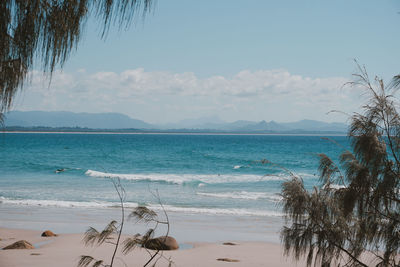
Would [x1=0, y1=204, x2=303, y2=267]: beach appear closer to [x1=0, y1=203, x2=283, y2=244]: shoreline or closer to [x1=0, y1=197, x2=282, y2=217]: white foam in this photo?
[x1=0, y1=203, x2=283, y2=244]: shoreline

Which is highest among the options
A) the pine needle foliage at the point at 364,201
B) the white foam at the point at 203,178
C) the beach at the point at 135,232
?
the pine needle foliage at the point at 364,201

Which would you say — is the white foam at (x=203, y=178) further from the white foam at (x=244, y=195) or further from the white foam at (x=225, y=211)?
the white foam at (x=225, y=211)

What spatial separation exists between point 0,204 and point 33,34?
1720cm

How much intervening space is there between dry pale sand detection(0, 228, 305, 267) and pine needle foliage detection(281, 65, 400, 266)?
5.00 metres

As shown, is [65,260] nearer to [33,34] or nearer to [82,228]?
[82,228]

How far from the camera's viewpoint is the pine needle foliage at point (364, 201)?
3.79 meters

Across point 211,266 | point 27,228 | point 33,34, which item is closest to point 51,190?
point 27,228

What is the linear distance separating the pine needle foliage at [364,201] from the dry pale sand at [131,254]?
16.4ft

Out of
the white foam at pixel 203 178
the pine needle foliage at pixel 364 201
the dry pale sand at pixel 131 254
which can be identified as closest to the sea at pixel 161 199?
the white foam at pixel 203 178

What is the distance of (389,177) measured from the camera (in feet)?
12.2

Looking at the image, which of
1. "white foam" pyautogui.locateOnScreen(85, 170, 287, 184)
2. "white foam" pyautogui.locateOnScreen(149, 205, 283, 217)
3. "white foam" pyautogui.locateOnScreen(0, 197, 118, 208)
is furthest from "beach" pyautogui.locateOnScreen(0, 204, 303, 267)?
"white foam" pyautogui.locateOnScreen(85, 170, 287, 184)

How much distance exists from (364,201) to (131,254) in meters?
6.98

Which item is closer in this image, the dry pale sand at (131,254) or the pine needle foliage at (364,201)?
the pine needle foliage at (364,201)

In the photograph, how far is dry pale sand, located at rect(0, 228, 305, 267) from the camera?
9.13 metres
